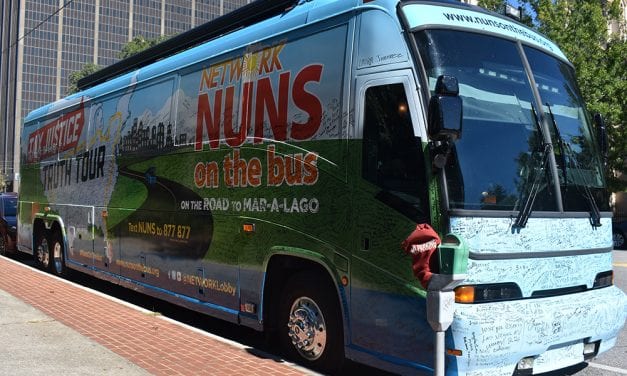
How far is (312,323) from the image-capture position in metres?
5.30

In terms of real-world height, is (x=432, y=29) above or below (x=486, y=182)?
above

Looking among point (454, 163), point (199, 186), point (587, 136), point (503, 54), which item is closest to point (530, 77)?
point (503, 54)

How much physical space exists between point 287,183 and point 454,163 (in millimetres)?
1916

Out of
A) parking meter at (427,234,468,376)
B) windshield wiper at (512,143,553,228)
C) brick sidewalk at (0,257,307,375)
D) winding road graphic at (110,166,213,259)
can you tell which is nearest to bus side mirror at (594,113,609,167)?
windshield wiper at (512,143,553,228)

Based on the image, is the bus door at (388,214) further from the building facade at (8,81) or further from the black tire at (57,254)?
the building facade at (8,81)

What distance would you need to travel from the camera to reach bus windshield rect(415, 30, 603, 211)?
4191 millimetres

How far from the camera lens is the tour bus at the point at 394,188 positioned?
13.5 feet

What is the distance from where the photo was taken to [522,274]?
4230mm

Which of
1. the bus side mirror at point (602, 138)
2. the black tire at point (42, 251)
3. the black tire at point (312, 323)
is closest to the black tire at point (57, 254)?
the black tire at point (42, 251)

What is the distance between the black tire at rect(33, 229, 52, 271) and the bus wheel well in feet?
26.5

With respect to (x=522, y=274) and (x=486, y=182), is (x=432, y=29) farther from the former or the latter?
(x=522, y=274)

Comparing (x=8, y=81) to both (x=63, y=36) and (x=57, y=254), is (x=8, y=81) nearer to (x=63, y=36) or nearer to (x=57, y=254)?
(x=63, y=36)

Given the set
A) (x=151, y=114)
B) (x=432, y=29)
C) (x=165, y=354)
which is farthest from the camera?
(x=151, y=114)

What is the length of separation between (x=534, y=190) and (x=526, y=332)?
3.52 feet
